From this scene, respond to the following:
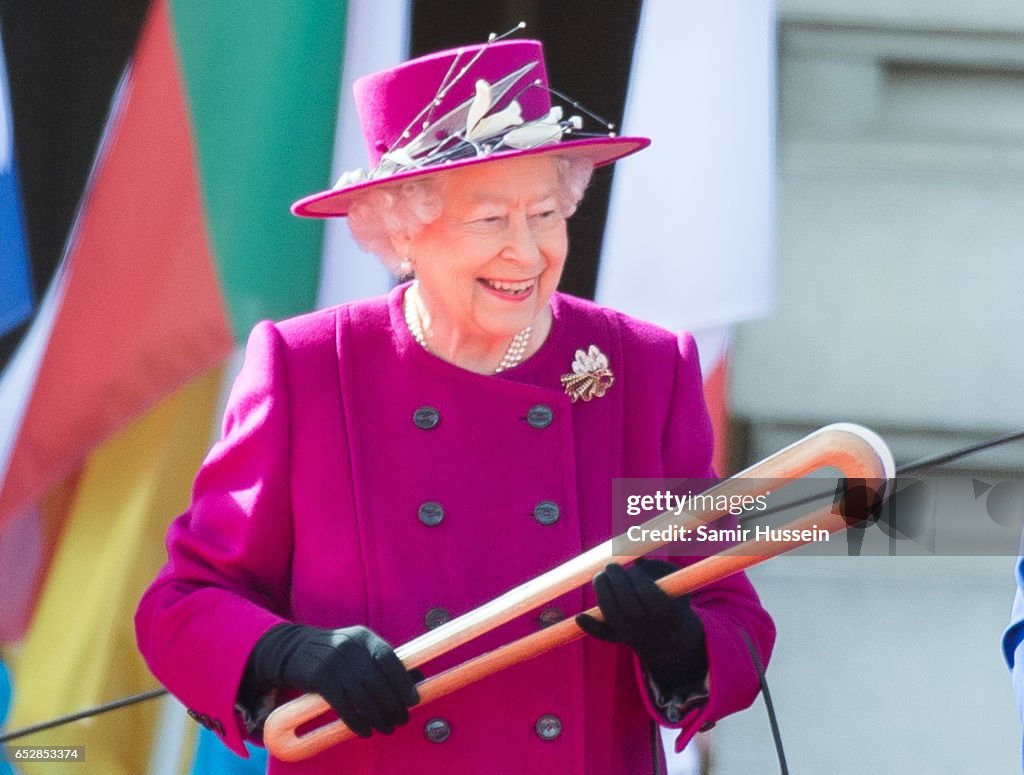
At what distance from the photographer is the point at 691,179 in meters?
3.75

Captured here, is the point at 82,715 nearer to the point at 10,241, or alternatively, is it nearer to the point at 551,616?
the point at 10,241

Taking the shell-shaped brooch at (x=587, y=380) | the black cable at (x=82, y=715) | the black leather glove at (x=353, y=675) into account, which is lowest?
the black cable at (x=82, y=715)

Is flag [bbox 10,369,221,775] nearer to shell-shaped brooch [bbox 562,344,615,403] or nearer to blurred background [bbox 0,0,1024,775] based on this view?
blurred background [bbox 0,0,1024,775]

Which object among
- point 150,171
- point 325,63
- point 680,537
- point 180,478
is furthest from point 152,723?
point 680,537

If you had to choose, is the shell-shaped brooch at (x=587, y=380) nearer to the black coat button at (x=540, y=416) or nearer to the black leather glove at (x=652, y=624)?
the black coat button at (x=540, y=416)

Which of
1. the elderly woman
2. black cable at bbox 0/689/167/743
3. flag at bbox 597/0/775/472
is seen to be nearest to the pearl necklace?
the elderly woman

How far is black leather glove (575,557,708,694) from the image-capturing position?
8.02 feet

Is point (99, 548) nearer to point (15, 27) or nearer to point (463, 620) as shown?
point (15, 27)

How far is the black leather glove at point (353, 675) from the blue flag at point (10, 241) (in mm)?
1419

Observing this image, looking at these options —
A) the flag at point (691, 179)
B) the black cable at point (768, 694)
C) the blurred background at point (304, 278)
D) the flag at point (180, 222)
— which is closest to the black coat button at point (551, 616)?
the black cable at point (768, 694)

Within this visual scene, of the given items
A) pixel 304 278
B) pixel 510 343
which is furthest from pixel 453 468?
pixel 304 278

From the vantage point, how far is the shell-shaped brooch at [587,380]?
274cm

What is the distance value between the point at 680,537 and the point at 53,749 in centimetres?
165

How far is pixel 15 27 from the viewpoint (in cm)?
374
